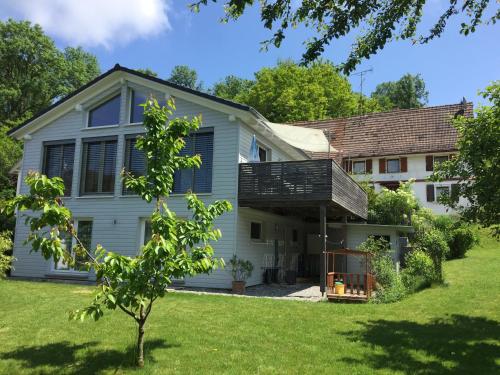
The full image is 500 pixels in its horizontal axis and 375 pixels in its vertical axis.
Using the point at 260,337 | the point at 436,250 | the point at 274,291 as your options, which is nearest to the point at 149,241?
the point at 260,337

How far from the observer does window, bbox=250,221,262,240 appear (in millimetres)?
17086

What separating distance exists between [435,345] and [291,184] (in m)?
7.91

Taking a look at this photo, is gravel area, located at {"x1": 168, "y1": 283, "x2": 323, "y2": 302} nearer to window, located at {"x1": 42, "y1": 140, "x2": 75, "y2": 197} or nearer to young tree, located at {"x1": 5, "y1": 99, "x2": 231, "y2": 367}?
window, located at {"x1": 42, "y1": 140, "x2": 75, "y2": 197}

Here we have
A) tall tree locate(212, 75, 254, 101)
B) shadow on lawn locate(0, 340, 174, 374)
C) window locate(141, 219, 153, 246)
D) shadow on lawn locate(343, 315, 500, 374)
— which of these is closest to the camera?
shadow on lawn locate(0, 340, 174, 374)

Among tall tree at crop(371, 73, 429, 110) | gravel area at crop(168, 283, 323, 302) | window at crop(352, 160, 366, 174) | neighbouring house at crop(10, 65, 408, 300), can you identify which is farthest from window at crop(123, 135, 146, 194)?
tall tree at crop(371, 73, 429, 110)

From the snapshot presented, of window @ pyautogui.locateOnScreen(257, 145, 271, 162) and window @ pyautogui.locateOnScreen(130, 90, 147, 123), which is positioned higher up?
window @ pyautogui.locateOnScreen(130, 90, 147, 123)

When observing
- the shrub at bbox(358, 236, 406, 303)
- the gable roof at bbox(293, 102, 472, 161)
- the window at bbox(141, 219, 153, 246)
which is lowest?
the shrub at bbox(358, 236, 406, 303)

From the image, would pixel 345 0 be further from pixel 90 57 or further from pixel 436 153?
pixel 90 57

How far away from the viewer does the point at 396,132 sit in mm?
39156

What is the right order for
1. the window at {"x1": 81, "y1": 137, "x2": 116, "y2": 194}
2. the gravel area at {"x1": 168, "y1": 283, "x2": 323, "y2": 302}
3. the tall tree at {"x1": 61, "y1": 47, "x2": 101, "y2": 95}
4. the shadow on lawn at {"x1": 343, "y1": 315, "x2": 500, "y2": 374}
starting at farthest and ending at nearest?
the tall tree at {"x1": 61, "y1": 47, "x2": 101, "y2": 95} < the window at {"x1": 81, "y1": 137, "x2": 116, "y2": 194} < the gravel area at {"x1": 168, "y1": 283, "x2": 323, "y2": 302} < the shadow on lawn at {"x1": 343, "y1": 315, "x2": 500, "y2": 374}

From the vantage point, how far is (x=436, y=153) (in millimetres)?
36125

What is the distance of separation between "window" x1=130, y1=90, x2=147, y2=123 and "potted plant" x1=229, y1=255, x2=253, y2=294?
22.6 ft

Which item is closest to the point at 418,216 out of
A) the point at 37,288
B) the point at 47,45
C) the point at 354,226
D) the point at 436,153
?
the point at 354,226

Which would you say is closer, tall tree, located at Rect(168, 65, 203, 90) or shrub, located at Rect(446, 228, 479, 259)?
shrub, located at Rect(446, 228, 479, 259)
